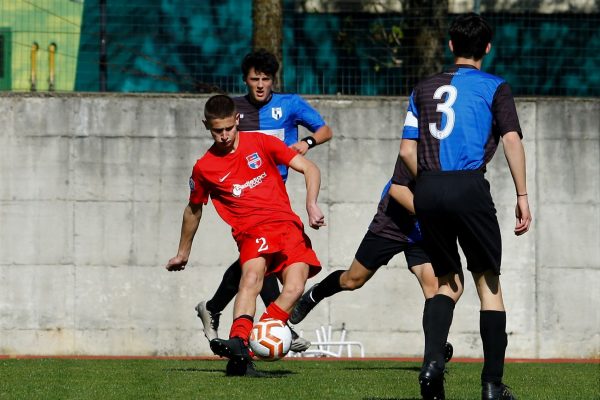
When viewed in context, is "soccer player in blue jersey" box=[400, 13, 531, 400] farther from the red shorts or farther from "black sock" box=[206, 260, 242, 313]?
"black sock" box=[206, 260, 242, 313]

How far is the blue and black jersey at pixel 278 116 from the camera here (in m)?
8.96

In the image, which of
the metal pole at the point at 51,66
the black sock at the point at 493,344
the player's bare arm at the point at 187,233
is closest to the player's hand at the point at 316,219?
the player's bare arm at the point at 187,233

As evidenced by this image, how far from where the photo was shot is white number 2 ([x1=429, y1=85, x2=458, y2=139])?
6.04 metres

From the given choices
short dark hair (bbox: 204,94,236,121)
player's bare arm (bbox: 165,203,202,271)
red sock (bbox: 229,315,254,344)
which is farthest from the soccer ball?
short dark hair (bbox: 204,94,236,121)

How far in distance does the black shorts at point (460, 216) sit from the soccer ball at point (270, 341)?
1.39 metres

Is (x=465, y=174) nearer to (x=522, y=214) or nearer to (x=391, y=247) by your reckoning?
(x=522, y=214)

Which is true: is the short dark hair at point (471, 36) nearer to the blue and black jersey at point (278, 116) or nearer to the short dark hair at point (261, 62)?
the short dark hair at point (261, 62)

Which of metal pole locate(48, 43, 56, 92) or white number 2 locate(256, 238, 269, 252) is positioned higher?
metal pole locate(48, 43, 56, 92)

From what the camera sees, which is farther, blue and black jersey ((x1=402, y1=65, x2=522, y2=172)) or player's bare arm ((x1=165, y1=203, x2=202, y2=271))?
player's bare arm ((x1=165, y1=203, x2=202, y2=271))

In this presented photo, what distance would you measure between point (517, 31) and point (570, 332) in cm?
332

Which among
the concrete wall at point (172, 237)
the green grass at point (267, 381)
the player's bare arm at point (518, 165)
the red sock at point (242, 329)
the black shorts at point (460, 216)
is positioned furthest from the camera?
the concrete wall at point (172, 237)

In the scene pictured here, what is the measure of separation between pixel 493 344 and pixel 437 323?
29 cm

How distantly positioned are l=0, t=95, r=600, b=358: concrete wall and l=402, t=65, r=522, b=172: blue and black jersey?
554 centimetres

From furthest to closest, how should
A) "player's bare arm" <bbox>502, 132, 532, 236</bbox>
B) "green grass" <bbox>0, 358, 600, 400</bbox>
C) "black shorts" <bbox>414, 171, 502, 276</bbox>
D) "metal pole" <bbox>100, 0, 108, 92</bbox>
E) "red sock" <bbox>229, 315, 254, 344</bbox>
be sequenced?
1. "metal pole" <bbox>100, 0, 108, 92</bbox>
2. "red sock" <bbox>229, 315, 254, 344</bbox>
3. "green grass" <bbox>0, 358, 600, 400</bbox>
4. "player's bare arm" <bbox>502, 132, 532, 236</bbox>
5. "black shorts" <bbox>414, 171, 502, 276</bbox>
